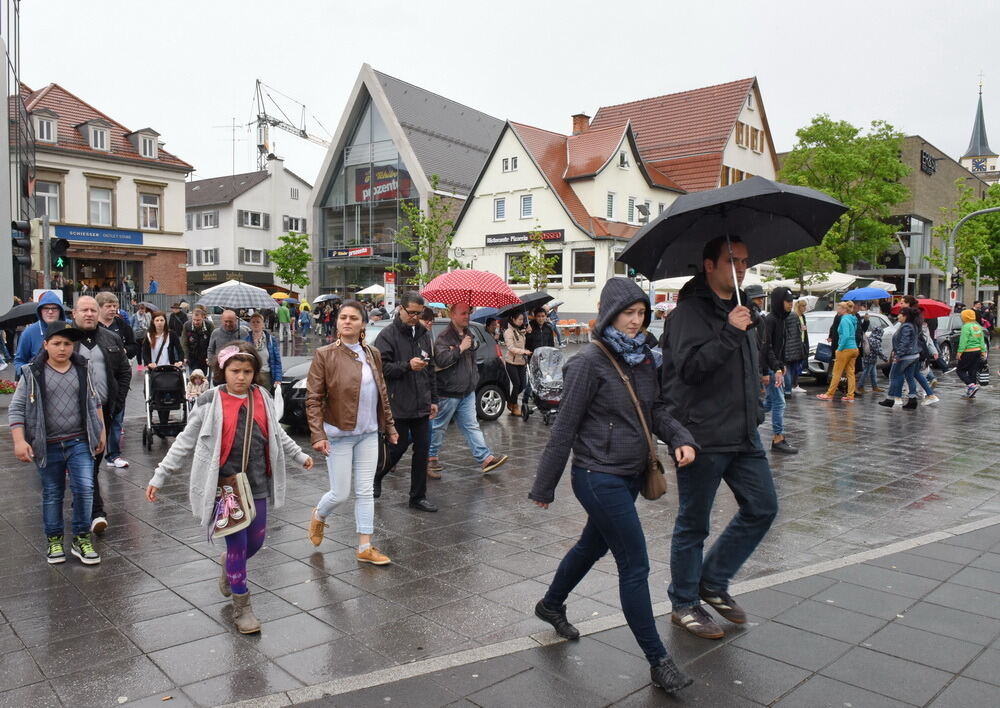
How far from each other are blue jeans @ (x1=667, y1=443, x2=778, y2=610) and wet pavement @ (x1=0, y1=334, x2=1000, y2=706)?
40 cm

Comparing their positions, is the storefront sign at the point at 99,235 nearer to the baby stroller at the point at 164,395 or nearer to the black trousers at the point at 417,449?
the baby stroller at the point at 164,395

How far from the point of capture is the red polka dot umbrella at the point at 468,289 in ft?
29.1

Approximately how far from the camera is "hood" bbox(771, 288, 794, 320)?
9.80 m

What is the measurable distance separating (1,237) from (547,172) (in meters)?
29.5

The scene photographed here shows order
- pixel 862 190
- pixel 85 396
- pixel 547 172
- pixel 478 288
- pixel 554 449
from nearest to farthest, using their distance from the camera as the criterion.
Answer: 1. pixel 554 449
2. pixel 85 396
3. pixel 478 288
4. pixel 862 190
5. pixel 547 172

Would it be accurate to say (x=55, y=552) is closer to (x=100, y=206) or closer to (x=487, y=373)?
(x=487, y=373)

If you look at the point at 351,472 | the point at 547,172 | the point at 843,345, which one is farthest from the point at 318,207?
the point at 351,472

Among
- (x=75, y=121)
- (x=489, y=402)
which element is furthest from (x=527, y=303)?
(x=75, y=121)

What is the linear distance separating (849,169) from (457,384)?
105ft

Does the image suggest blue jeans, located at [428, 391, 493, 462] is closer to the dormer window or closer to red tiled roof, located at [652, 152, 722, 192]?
red tiled roof, located at [652, 152, 722, 192]

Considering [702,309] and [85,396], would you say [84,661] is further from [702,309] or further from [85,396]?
[702,309]

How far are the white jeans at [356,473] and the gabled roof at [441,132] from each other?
1649 inches

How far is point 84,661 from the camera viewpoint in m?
3.98

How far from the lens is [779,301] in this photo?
392 inches
